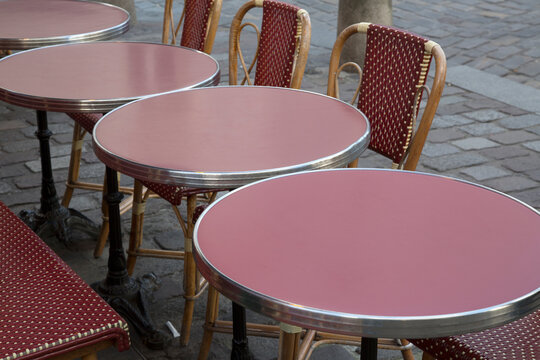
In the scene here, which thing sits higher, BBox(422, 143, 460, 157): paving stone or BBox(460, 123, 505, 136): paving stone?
BBox(460, 123, 505, 136): paving stone

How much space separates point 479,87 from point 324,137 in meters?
3.80

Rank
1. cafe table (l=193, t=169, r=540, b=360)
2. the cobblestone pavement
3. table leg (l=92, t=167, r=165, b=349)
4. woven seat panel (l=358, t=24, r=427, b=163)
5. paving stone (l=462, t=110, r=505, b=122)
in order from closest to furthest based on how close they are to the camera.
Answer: cafe table (l=193, t=169, r=540, b=360)
woven seat panel (l=358, t=24, r=427, b=163)
table leg (l=92, t=167, r=165, b=349)
the cobblestone pavement
paving stone (l=462, t=110, r=505, b=122)

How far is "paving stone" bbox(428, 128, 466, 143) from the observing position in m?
4.75

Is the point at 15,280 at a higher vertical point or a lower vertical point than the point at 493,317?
lower

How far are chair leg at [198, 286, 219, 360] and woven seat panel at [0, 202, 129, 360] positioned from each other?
0.59m

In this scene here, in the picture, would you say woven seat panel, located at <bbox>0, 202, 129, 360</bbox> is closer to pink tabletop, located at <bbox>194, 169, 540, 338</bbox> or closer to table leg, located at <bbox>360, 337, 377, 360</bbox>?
pink tabletop, located at <bbox>194, 169, 540, 338</bbox>

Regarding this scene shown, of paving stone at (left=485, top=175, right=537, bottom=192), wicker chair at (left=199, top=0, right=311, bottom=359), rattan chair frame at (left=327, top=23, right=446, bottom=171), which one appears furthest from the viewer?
paving stone at (left=485, top=175, right=537, bottom=192)

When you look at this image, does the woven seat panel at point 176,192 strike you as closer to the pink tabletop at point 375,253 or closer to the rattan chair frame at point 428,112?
the rattan chair frame at point 428,112

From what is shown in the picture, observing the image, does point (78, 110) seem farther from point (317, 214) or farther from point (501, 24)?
point (501, 24)

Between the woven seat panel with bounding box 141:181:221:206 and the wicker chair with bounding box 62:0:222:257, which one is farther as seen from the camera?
the wicker chair with bounding box 62:0:222:257

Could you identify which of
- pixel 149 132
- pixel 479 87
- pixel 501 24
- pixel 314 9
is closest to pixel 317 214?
pixel 149 132

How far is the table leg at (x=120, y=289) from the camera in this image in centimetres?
277

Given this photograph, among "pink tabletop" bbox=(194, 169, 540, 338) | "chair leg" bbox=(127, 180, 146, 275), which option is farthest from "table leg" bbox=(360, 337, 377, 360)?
"chair leg" bbox=(127, 180, 146, 275)

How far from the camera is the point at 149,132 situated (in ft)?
7.41
